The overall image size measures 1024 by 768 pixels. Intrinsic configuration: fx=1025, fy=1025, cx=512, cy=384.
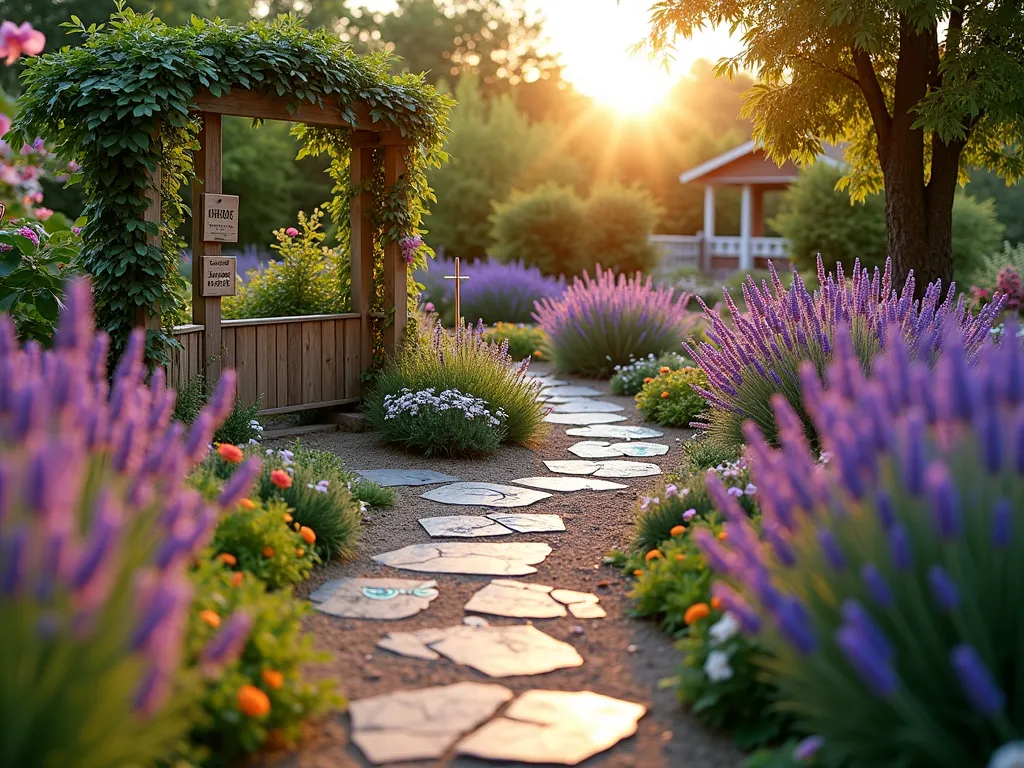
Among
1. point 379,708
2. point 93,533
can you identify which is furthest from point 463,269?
point 93,533

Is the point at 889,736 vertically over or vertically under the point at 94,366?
under

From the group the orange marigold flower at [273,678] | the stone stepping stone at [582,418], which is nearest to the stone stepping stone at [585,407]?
the stone stepping stone at [582,418]

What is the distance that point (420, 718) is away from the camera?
303 cm

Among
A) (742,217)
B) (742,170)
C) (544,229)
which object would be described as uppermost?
(742,170)

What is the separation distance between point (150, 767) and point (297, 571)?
1486 millimetres

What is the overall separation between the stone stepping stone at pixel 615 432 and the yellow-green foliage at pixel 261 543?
14.3 feet

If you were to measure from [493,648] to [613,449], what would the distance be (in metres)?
3.99

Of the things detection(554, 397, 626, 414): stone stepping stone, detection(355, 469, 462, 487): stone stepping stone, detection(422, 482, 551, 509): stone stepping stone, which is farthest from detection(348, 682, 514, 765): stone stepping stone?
detection(554, 397, 626, 414): stone stepping stone

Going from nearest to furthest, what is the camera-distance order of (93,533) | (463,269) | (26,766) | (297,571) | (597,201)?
(93,533) < (26,766) < (297,571) < (463,269) < (597,201)

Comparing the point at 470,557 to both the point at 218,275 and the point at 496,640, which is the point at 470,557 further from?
the point at 218,275

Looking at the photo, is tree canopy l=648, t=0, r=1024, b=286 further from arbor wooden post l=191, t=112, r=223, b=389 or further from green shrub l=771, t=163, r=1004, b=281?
green shrub l=771, t=163, r=1004, b=281

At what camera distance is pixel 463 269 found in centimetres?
1709

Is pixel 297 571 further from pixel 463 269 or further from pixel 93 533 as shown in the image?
pixel 463 269

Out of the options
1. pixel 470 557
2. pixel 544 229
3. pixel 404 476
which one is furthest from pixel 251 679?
pixel 544 229
